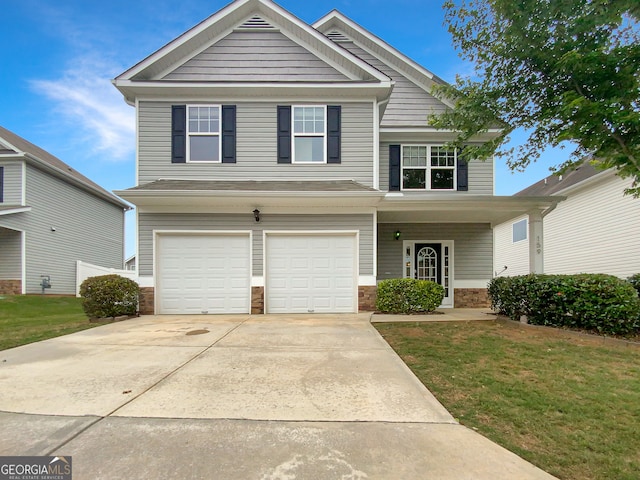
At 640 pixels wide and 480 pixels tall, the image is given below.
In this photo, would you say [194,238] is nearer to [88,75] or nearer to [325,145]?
[325,145]

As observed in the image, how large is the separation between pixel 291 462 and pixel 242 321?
5.77 meters

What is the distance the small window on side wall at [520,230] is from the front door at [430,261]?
818 centimetres

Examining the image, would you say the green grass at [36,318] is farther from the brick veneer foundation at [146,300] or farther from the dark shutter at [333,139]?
the dark shutter at [333,139]

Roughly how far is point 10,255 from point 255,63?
42.7 feet

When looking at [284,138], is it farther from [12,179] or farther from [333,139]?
[12,179]

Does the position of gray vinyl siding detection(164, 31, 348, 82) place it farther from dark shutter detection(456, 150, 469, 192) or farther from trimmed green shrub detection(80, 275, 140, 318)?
trimmed green shrub detection(80, 275, 140, 318)

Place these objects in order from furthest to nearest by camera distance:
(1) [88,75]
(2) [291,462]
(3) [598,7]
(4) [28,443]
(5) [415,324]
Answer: (1) [88,75] → (5) [415,324] → (3) [598,7] → (4) [28,443] → (2) [291,462]

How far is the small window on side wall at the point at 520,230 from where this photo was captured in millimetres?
17297

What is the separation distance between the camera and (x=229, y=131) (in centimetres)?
959

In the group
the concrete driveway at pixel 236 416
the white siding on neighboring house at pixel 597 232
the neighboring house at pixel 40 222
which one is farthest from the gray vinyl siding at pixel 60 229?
the white siding on neighboring house at pixel 597 232

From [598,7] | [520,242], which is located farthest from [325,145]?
[520,242]

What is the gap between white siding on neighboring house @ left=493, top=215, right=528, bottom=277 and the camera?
17.0 meters

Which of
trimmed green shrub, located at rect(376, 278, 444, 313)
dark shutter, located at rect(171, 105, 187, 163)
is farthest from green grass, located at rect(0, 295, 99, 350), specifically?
trimmed green shrub, located at rect(376, 278, 444, 313)

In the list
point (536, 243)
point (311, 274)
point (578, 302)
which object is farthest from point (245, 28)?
point (578, 302)
